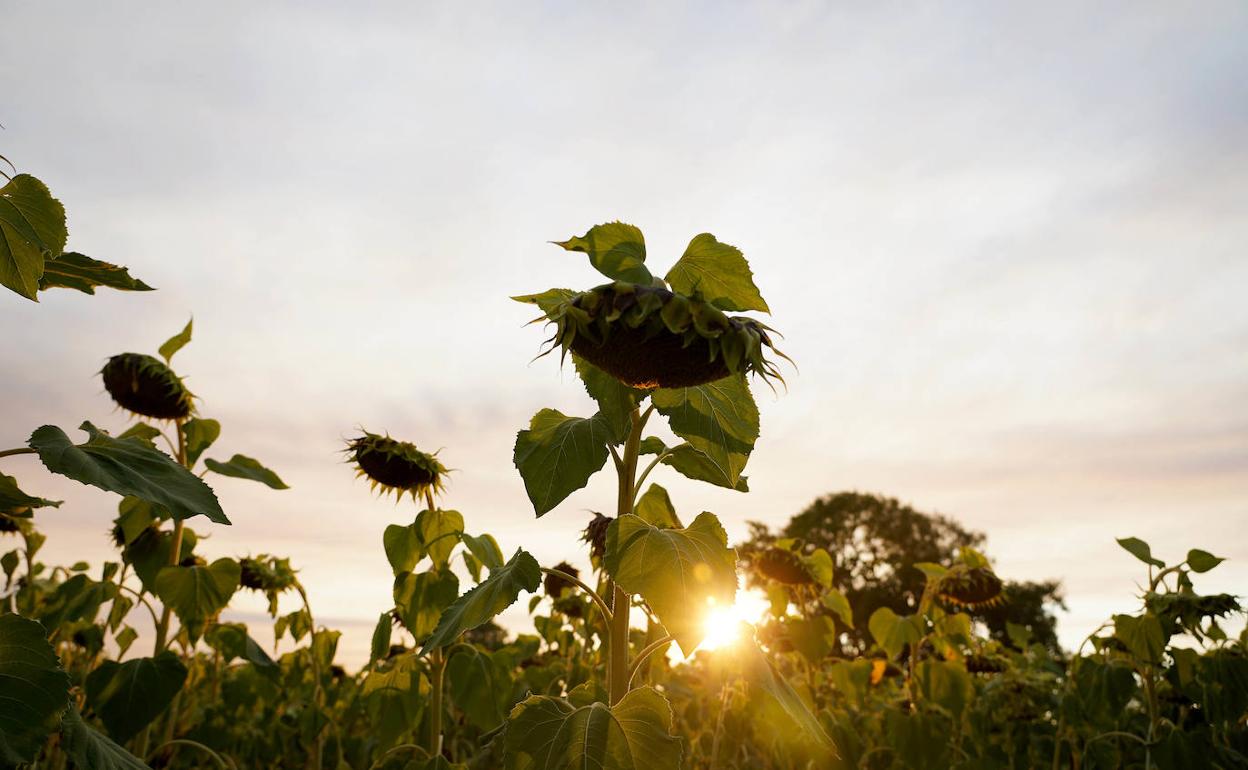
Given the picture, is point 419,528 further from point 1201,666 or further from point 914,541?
point 914,541

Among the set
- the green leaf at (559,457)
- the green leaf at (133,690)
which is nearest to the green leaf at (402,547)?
the green leaf at (133,690)

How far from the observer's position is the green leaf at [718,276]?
1.82 meters

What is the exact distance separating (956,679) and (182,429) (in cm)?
376

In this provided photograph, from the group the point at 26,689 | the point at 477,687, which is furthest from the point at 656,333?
the point at 477,687

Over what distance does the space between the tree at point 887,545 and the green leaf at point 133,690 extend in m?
27.0

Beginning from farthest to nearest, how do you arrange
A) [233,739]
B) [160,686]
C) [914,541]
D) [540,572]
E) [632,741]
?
1. [914,541]
2. [233,739]
3. [160,686]
4. [540,572]
5. [632,741]

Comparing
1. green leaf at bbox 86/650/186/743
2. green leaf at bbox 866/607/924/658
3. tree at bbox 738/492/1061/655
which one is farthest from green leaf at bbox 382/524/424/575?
tree at bbox 738/492/1061/655

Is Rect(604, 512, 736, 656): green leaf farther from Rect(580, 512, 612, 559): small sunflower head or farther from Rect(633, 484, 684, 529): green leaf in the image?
Rect(580, 512, 612, 559): small sunflower head

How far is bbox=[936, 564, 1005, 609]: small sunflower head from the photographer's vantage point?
16.5 ft

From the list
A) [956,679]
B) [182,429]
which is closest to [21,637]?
[182,429]

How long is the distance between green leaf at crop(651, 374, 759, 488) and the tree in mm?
27759

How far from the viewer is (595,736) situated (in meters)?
1.72

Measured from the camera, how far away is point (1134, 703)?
695 centimetres

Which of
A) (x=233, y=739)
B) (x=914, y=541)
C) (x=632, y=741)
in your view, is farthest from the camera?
(x=914, y=541)
